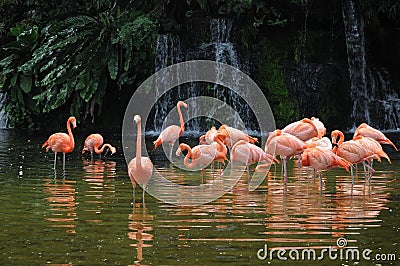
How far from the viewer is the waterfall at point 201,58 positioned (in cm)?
1711

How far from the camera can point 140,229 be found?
655cm

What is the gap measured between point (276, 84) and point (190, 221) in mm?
10469

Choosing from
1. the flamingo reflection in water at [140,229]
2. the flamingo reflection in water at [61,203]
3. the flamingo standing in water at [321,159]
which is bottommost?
the flamingo reflection in water at [140,229]

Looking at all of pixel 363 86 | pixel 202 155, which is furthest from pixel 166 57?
pixel 202 155

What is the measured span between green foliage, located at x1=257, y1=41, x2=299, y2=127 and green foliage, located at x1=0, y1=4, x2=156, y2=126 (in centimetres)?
232

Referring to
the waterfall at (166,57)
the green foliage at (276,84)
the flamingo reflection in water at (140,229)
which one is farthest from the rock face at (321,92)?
the flamingo reflection in water at (140,229)

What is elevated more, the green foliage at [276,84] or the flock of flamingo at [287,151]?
the green foliage at [276,84]

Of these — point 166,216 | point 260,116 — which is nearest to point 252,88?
point 260,116

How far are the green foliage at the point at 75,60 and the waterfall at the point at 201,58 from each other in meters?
0.43

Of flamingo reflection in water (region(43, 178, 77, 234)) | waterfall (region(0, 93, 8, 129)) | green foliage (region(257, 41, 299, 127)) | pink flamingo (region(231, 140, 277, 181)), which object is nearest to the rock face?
green foliage (region(257, 41, 299, 127))

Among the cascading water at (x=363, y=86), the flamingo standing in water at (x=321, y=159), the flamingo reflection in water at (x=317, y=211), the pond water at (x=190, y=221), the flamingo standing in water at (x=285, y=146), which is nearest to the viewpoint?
the pond water at (x=190, y=221)

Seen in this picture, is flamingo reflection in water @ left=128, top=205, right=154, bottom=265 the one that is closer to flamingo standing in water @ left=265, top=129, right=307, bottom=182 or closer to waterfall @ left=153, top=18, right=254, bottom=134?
flamingo standing in water @ left=265, top=129, right=307, bottom=182

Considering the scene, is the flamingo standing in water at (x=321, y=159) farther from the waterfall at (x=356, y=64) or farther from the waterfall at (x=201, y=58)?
the waterfall at (x=356, y=64)

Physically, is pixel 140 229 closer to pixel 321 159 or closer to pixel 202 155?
pixel 321 159
